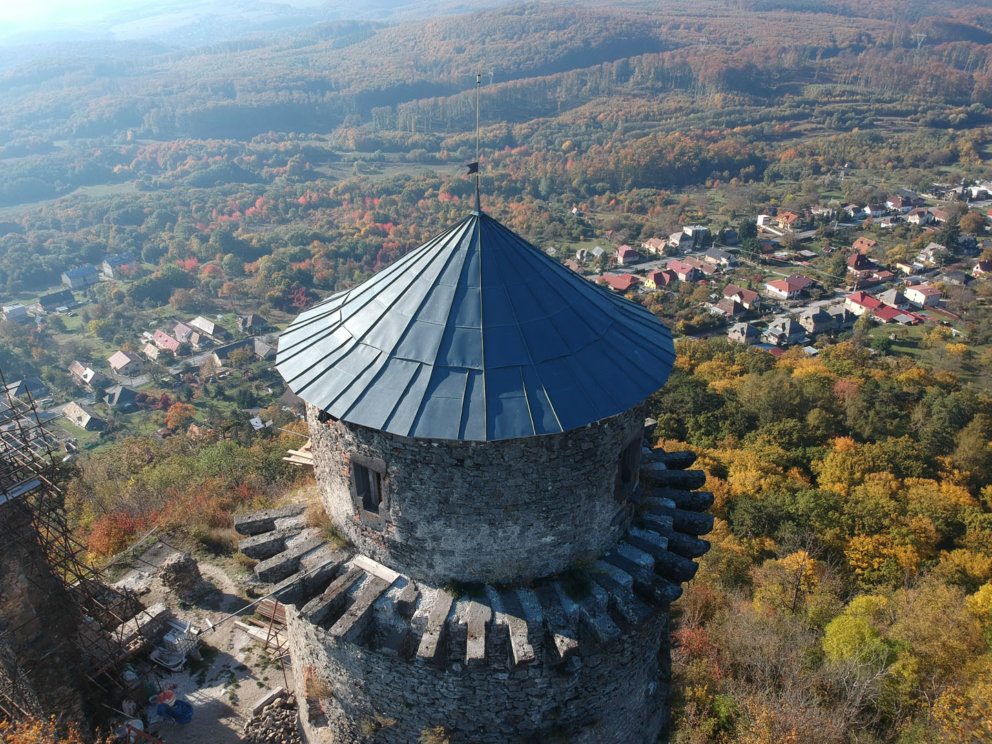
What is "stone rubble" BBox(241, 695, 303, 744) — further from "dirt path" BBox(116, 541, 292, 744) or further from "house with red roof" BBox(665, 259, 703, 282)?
"house with red roof" BBox(665, 259, 703, 282)

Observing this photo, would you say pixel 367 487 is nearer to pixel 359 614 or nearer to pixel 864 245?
pixel 359 614

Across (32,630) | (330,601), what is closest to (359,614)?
(330,601)

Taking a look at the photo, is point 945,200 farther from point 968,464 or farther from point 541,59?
point 541,59

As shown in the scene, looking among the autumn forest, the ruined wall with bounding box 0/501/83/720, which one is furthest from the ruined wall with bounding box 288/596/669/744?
the ruined wall with bounding box 0/501/83/720

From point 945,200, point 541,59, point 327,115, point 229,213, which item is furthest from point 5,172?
point 945,200

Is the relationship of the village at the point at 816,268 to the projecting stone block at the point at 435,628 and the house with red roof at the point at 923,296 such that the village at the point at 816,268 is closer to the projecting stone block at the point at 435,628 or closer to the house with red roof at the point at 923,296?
the house with red roof at the point at 923,296

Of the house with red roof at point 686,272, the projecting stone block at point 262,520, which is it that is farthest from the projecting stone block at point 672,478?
the house with red roof at point 686,272
